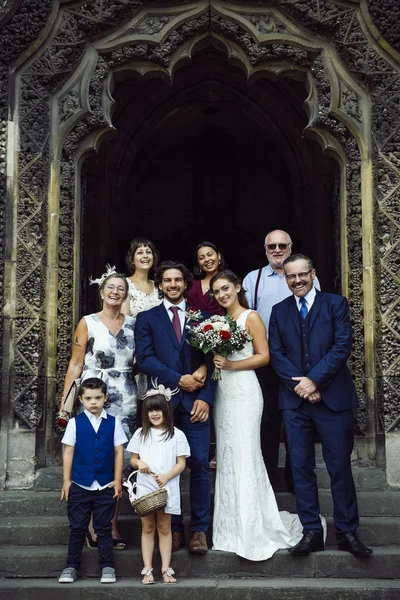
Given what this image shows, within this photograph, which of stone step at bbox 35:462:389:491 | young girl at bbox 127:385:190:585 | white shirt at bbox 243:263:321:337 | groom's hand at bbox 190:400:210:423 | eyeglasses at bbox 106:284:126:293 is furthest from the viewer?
stone step at bbox 35:462:389:491

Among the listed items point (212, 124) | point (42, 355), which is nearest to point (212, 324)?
point (42, 355)

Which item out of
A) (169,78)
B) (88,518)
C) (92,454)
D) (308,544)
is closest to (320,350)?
(308,544)

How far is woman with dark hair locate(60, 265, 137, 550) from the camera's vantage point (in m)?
6.15

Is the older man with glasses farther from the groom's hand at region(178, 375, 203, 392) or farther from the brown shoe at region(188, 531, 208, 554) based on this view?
the brown shoe at region(188, 531, 208, 554)

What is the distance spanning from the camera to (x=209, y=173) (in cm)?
1425

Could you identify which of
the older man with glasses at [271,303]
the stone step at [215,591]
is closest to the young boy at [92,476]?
the stone step at [215,591]

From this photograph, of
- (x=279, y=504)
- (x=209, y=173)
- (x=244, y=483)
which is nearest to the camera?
(x=244, y=483)

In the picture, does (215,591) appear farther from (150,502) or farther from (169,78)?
(169,78)

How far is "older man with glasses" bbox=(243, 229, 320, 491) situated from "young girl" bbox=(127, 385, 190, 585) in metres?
1.09

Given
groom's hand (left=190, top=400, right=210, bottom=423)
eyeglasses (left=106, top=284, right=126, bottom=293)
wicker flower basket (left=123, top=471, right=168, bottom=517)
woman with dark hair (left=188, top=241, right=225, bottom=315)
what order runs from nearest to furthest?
wicker flower basket (left=123, top=471, right=168, bottom=517), groom's hand (left=190, top=400, right=210, bottom=423), eyeglasses (left=106, top=284, right=126, bottom=293), woman with dark hair (left=188, top=241, right=225, bottom=315)

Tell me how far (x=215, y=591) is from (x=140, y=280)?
265 cm

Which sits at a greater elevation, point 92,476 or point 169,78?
point 169,78

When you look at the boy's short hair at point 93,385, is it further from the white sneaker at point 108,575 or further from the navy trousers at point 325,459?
the navy trousers at point 325,459

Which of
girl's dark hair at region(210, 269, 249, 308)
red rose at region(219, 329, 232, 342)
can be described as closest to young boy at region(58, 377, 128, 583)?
red rose at region(219, 329, 232, 342)
